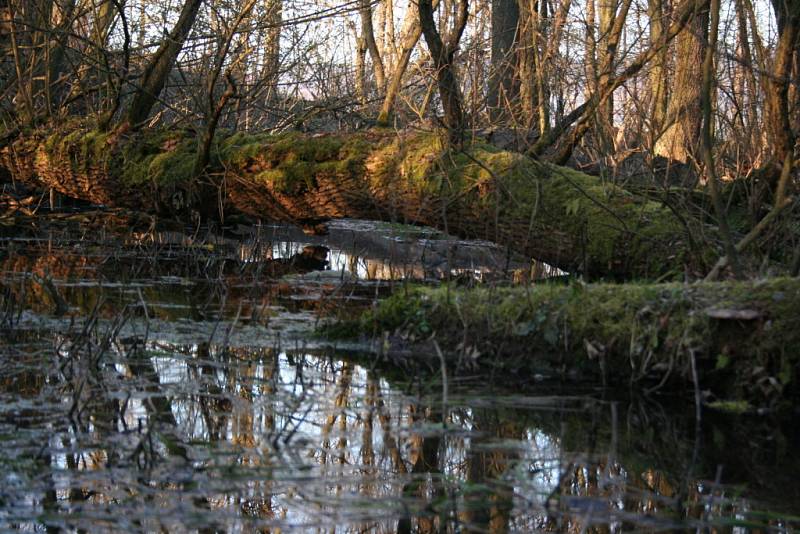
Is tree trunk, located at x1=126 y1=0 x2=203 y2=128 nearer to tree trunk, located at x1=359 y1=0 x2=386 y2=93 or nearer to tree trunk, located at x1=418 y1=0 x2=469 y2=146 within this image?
tree trunk, located at x1=418 y1=0 x2=469 y2=146

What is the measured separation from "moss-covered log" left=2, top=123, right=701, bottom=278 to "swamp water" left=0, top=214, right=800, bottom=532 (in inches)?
64.2

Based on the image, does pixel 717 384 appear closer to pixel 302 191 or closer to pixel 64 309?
pixel 64 309

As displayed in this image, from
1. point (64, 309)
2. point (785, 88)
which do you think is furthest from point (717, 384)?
point (64, 309)

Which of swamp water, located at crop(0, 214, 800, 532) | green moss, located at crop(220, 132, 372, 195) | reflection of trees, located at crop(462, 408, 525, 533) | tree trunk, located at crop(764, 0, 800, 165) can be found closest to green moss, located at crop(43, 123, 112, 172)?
green moss, located at crop(220, 132, 372, 195)

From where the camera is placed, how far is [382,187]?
8.44 metres

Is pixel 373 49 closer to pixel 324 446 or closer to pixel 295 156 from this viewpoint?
pixel 295 156

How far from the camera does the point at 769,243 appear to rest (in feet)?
21.2

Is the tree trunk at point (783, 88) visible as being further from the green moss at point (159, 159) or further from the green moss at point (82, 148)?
the green moss at point (82, 148)

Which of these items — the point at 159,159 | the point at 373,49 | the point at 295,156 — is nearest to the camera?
the point at 295,156

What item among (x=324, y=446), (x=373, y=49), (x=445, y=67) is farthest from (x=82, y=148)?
(x=324, y=446)

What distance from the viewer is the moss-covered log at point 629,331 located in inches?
180

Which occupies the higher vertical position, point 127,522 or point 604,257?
point 604,257

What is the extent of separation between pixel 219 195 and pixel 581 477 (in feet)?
22.0

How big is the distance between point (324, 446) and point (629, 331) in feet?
6.32
